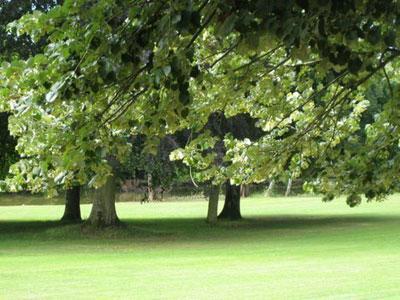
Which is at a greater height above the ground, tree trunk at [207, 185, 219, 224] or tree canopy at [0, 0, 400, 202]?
tree canopy at [0, 0, 400, 202]

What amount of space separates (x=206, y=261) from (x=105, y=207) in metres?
11.0

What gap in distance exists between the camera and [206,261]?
58.8ft

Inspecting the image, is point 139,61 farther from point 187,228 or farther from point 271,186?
point 187,228

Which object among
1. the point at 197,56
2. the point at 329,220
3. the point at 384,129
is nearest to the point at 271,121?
the point at 384,129

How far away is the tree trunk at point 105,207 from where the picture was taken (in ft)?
92.4

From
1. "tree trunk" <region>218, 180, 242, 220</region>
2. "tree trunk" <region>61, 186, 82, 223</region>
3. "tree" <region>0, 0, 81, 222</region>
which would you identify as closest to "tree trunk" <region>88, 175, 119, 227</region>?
"tree" <region>0, 0, 81, 222</region>

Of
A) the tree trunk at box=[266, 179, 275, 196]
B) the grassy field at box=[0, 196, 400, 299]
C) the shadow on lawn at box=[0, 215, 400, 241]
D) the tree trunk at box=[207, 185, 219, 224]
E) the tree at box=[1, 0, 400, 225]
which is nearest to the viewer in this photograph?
the tree at box=[1, 0, 400, 225]

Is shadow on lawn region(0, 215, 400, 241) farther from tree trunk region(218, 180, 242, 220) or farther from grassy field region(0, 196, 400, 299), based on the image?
tree trunk region(218, 180, 242, 220)

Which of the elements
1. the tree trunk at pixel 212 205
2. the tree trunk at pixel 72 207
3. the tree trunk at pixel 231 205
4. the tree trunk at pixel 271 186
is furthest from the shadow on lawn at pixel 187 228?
the tree trunk at pixel 271 186

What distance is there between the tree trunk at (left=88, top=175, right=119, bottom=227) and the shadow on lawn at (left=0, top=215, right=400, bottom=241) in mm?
506

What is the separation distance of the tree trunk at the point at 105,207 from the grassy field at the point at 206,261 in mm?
692

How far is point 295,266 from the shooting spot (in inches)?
656

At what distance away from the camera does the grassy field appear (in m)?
13.1

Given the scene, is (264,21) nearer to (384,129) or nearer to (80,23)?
(80,23)
